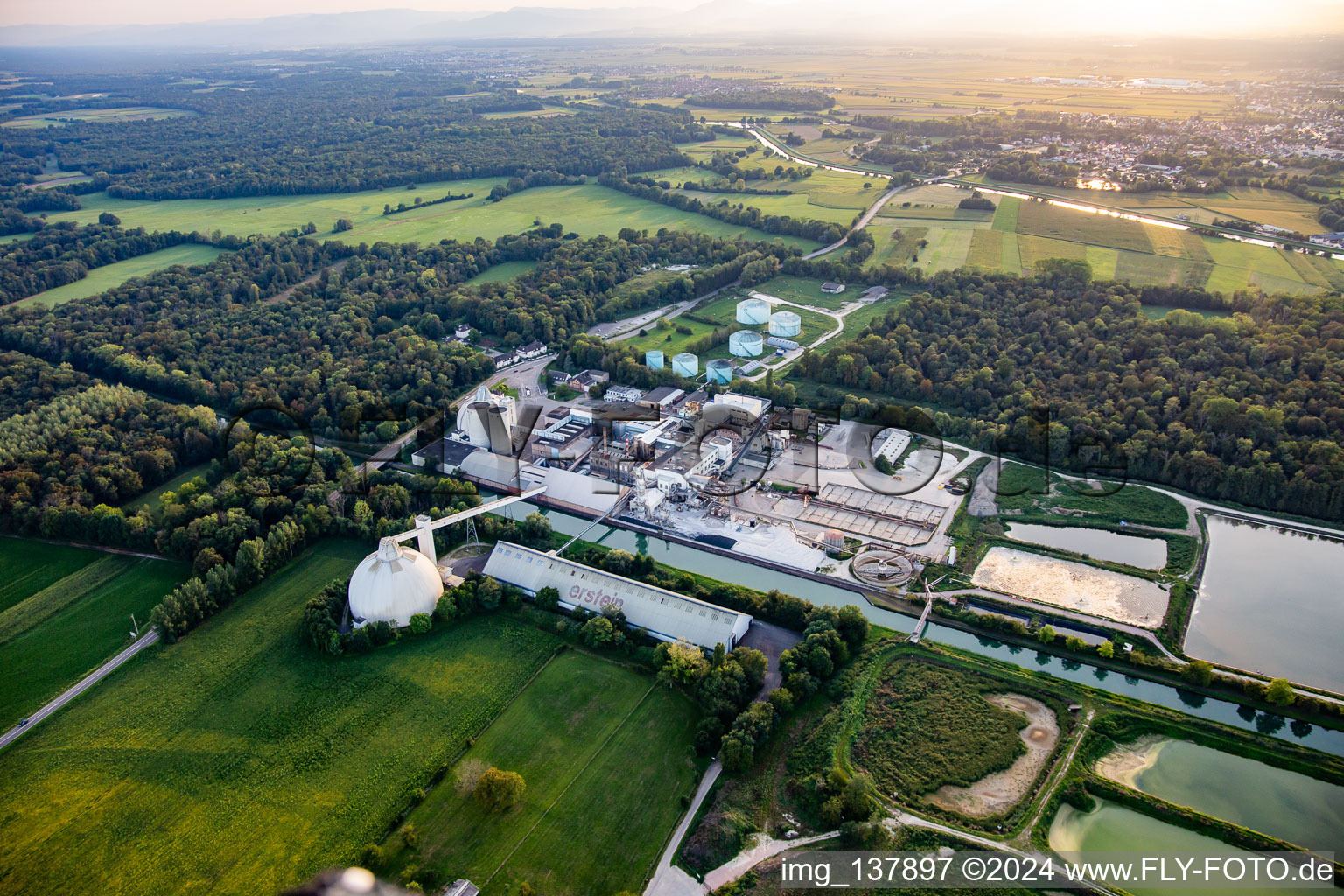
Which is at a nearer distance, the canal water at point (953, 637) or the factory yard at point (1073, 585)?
the canal water at point (953, 637)

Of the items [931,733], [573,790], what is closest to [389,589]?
[573,790]

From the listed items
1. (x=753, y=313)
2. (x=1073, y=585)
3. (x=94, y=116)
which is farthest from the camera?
(x=94, y=116)

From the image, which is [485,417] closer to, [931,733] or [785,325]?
[785,325]

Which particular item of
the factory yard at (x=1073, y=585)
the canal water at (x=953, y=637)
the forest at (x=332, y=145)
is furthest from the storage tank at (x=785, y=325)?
the forest at (x=332, y=145)

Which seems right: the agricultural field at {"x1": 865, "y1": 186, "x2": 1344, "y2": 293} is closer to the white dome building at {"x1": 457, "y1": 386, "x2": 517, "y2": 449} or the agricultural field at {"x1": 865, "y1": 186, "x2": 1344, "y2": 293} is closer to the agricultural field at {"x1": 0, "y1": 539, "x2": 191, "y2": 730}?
the white dome building at {"x1": 457, "y1": 386, "x2": 517, "y2": 449}

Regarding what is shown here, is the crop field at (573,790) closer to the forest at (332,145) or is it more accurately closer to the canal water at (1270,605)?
the canal water at (1270,605)

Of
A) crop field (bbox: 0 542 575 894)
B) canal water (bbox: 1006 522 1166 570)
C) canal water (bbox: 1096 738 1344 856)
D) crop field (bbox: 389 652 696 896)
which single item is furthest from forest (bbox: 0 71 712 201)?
canal water (bbox: 1096 738 1344 856)
